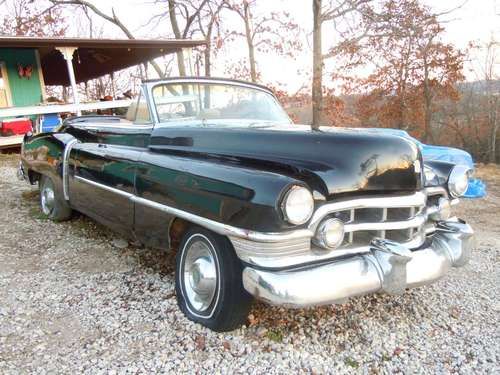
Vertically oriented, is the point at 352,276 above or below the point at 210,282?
above

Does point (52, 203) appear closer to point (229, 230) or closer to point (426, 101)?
point (229, 230)

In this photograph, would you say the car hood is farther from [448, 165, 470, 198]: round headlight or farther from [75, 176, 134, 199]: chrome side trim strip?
[75, 176, 134, 199]: chrome side trim strip

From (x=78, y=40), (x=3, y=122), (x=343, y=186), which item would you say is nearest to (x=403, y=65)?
(x=78, y=40)

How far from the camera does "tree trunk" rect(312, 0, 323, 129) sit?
1404cm

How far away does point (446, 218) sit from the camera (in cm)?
283

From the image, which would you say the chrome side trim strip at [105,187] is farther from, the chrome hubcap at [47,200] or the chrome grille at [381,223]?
the chrome grille at [381,223]

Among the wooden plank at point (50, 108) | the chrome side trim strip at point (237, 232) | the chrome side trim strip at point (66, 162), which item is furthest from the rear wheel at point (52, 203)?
the wooden plank at point (50, 108)

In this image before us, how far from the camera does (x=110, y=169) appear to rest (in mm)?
3424

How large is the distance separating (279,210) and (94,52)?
12993 mm

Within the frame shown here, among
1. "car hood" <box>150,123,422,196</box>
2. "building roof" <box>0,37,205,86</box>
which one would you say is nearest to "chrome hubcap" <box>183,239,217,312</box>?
"car hood" <box>150,123,422,196</box>

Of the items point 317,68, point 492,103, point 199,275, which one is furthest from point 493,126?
point 199,275

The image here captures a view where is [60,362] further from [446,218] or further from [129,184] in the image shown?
[446,218]

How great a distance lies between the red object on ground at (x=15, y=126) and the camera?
11211 mm

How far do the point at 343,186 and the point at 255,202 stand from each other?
529mm
